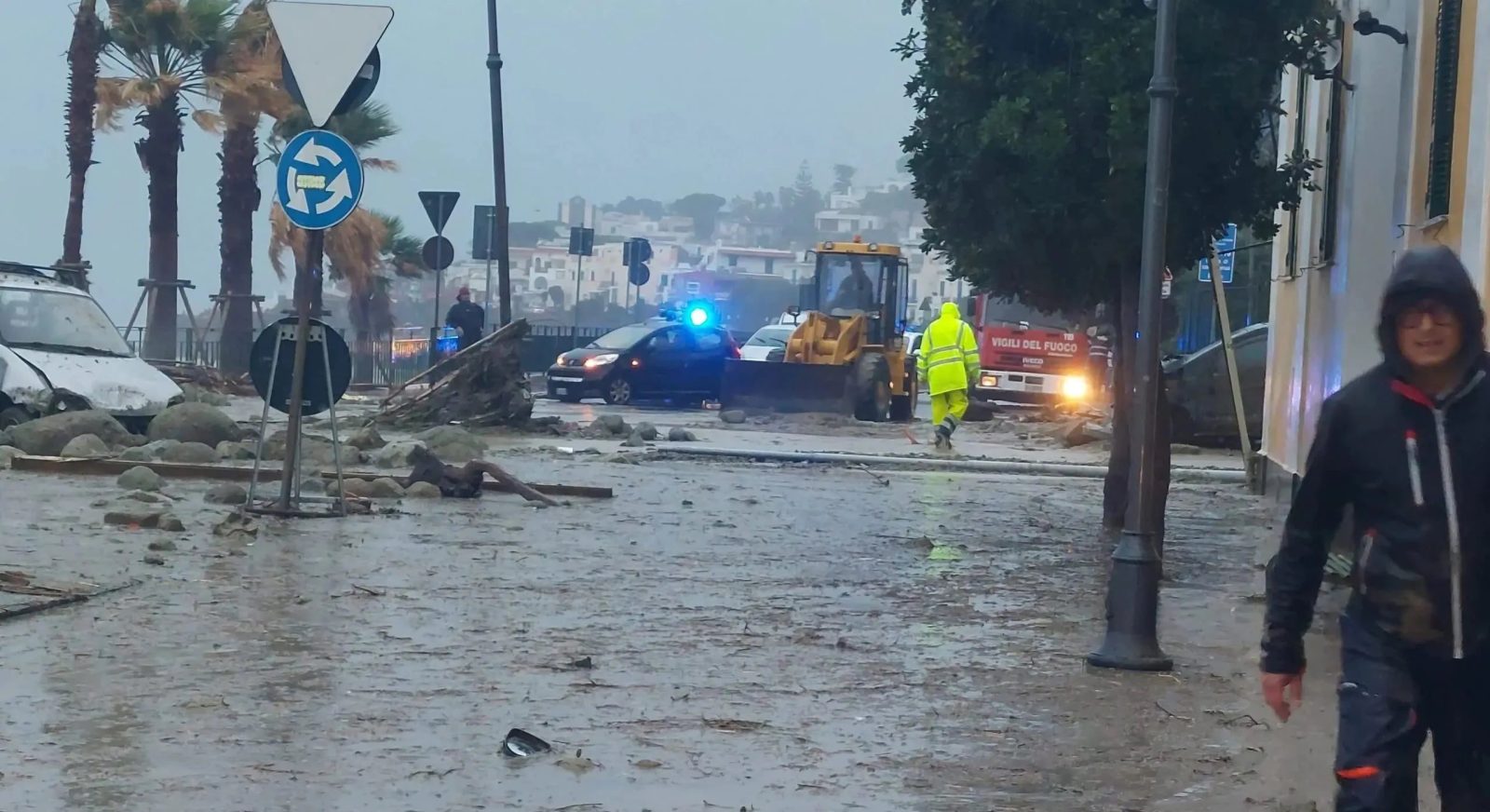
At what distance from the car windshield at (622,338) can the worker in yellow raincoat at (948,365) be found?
11839mm

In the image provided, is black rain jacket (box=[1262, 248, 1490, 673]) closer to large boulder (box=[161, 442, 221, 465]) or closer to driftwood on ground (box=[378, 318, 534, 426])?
large boulder (box=[161, 442, 221, 465])

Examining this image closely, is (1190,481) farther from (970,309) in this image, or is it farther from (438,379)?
(970,309)

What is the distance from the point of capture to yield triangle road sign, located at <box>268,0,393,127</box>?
1270cm

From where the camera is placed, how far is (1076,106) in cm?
1221

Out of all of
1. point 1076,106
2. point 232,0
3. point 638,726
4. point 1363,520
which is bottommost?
point 638,726

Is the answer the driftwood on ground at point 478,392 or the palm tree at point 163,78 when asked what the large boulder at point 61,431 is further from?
the palm tree at point 163,78

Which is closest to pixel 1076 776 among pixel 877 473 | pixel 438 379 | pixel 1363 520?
pixel 1363 520

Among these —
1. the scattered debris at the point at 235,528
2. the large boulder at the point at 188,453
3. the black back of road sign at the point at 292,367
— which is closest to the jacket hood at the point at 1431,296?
the scattered debris at the point at 235,528

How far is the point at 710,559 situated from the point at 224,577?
9.91 ft

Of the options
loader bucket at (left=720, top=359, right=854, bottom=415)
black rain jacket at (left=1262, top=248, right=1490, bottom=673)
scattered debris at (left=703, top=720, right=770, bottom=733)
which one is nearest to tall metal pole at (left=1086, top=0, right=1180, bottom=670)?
scattered debris at (left=703, top=720, right=770, bottom=733)

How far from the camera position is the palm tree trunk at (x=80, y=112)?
34.7 meters

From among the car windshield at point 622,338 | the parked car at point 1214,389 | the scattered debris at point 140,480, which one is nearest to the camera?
Result: the scattered debris at point 140,480

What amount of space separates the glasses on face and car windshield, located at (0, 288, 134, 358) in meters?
16.5

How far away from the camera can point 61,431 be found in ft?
56.8
